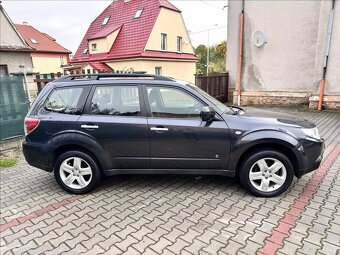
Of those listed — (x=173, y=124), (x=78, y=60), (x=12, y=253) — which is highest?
(x=78, y=60)

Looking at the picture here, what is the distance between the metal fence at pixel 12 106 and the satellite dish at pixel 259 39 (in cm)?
886

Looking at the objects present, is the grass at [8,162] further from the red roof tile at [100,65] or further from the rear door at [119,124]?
the red roof tile at [100,65]

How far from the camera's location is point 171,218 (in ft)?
10.3

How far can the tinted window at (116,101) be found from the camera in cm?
367

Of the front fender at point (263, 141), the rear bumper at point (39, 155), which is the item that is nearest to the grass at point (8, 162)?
the rear bumper at point (39, 155)

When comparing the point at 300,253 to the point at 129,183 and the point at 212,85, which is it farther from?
the point at 212,85

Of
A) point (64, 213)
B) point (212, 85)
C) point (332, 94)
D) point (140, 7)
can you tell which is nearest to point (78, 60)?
point (140, 7)

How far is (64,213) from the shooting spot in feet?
11.0

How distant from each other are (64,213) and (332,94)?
9.92m

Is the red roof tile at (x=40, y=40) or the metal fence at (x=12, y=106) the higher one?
the red roof tile at (x=40, y=40)

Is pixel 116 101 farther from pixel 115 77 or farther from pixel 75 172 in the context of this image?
pixel 75 172

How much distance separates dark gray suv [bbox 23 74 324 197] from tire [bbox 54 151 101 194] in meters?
0.01

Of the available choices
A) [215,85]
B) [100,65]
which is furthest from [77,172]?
[100,65]

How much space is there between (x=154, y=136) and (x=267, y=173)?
1.63 metres
